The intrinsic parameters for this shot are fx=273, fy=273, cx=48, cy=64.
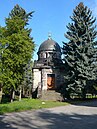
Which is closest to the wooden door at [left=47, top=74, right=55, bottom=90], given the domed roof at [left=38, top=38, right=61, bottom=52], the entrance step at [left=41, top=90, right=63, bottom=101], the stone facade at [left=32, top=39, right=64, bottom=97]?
the stone facade at [left=32, top=39, right=64, bottom=97]

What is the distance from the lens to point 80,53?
34188mm

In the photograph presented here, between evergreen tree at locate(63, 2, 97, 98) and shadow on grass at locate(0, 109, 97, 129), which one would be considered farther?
evergreen tree at locate(63, 2, 97, 98)

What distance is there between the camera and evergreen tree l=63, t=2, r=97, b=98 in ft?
109

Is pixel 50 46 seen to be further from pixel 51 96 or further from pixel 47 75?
pixel 51 96

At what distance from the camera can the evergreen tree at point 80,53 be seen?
109 feet

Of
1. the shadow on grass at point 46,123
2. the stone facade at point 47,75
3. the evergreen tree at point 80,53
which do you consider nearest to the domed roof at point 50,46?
the stone facade at point 47,75

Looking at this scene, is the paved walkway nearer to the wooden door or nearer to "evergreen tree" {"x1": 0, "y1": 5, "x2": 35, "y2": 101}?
"evergreen tree" {"x1": 0, "y1": 5, "x2": 35, "y2": 101}

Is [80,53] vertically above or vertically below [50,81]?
above

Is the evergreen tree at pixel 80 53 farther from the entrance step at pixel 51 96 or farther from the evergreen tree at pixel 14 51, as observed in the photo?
the evergreen tree at pixel 14 51

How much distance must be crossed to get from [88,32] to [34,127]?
2425 cm

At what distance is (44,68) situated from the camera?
3919 centimetres

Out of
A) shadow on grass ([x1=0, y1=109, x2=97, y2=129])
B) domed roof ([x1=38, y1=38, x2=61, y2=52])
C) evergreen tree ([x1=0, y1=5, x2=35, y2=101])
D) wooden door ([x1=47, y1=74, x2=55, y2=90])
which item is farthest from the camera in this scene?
domed roof ([x1=38, y1=38, x2=61, y2=52])

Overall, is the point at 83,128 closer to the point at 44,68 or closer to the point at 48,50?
the point at 44,68

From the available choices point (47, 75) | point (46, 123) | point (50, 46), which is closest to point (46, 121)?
point (46, 123)
